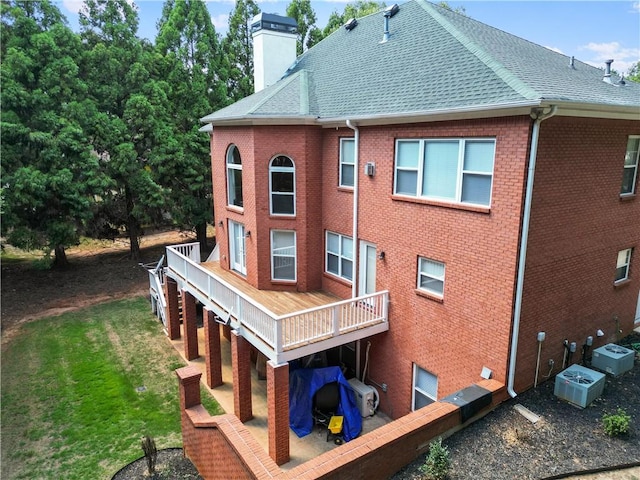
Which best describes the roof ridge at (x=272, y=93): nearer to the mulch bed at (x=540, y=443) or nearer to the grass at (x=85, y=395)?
the grass at (x=85, y=395)

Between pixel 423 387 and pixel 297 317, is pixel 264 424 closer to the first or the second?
pixel 297 317

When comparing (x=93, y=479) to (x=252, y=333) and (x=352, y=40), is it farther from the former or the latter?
(x=352, y=40)

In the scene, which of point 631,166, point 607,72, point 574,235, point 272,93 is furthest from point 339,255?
point 607,72

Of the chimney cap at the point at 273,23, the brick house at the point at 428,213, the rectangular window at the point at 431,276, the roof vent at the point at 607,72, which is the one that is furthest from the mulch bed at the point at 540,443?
the chimney cap at the point at 273,23

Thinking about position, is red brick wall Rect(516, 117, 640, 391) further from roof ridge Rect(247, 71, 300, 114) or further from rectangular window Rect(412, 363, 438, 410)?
roof ridge Rect(247, 71, 300, 114)

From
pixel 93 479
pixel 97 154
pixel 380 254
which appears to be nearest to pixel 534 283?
pixel 380 254
